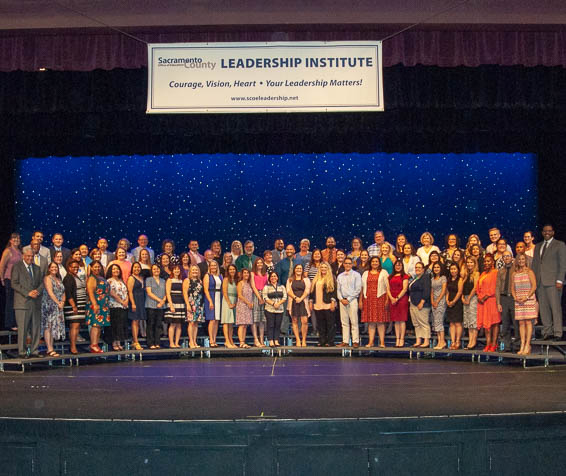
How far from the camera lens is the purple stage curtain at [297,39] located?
10.4m

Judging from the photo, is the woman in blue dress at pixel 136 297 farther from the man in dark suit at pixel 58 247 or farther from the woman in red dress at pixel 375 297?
the woman in red dress at pixel 375 297

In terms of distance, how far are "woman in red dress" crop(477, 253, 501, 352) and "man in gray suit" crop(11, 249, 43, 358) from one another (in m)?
5.74

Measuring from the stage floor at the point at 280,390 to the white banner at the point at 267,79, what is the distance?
3.20 m

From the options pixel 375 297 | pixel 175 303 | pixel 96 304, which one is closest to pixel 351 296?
pixel 375 297

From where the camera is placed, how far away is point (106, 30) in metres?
10.4

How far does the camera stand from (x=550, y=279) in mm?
9977

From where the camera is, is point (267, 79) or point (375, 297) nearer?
point (267, 79)

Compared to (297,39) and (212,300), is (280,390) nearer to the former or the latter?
(212,300)

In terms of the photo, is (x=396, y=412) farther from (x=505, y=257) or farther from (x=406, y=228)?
(x=406, y=228)

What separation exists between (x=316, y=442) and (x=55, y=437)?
1824mm

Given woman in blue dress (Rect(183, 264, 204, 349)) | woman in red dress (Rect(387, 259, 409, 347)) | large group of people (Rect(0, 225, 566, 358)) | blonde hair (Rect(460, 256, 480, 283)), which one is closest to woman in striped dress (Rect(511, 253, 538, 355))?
large group of people (Rect(0, 225, 566, 358))

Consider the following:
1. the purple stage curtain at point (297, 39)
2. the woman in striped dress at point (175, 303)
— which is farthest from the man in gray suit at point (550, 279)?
the woman in striped dress at point (175, 303)

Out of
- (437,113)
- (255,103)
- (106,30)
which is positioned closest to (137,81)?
(106,30)

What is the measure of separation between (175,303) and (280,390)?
3.90 meters
